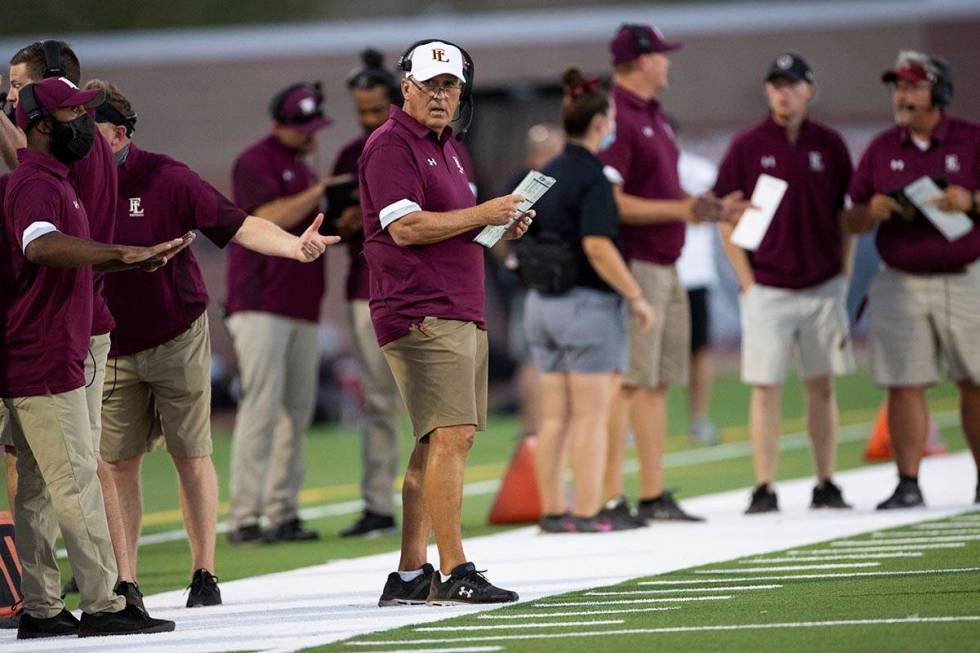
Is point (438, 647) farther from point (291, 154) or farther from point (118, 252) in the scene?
point (291, 154)

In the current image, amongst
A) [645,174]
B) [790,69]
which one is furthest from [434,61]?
[790,69]

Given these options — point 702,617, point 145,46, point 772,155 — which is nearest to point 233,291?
point 772,155

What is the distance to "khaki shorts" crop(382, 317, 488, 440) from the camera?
26.4 feet

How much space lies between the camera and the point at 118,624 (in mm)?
7480

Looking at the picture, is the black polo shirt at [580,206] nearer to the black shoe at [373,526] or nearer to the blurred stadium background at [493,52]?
the black shoe at [373,526]

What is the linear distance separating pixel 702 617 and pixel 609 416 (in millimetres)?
3944

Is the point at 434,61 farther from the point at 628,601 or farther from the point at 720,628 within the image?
the point at 720,628

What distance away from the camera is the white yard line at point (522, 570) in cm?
738

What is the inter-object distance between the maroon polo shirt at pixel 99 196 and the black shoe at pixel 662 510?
4264 millimetres

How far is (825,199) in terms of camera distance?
38.0 feet

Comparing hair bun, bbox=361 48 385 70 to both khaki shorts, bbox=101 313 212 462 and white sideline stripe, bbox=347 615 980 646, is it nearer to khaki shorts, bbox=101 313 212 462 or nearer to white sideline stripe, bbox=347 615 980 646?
Answer: khaki shorts, bbox=101 313 212 462

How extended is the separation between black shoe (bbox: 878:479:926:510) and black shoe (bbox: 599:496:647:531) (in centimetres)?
146

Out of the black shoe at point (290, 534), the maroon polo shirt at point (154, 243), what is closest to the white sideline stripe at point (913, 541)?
the black shoe at point (290, 534)

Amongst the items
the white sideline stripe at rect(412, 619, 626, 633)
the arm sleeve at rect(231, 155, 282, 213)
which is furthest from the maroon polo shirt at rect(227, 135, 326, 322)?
the white sideline stripe at rect(412, 619, 626, 633)
